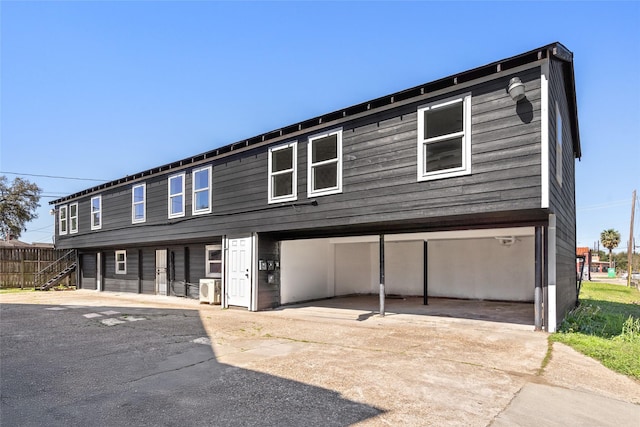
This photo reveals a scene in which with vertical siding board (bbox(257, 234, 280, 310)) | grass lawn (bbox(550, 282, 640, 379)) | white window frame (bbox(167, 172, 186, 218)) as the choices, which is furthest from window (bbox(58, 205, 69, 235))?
grass lawn (bbox(550, 282, 640, 379))

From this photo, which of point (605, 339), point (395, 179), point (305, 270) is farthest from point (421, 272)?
point (605, 339)

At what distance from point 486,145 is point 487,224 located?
7.31ft

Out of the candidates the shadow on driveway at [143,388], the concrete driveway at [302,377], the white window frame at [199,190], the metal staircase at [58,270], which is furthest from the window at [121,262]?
the shadow on driveway at [143,388]

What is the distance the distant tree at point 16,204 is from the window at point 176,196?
32.8 m

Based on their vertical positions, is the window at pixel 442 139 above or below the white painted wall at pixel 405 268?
above

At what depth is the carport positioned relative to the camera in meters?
12.0

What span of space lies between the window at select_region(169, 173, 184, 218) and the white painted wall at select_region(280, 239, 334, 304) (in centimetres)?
459

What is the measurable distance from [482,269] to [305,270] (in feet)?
22.1

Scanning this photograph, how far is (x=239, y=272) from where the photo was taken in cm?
1123

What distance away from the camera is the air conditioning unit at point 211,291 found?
40.7 feet

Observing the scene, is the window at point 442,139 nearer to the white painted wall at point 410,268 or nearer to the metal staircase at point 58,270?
the white painted wall at point 410,268

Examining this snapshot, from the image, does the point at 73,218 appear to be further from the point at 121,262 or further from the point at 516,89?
the point at 516,89

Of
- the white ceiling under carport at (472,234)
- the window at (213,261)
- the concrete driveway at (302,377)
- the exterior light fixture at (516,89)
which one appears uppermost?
the exterior light fixture at (516,89)

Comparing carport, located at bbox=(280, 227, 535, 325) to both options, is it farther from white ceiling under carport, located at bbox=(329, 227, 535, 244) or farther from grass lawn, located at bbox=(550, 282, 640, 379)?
grass lawn, located at bbox=(550, 282, 640, 379)
